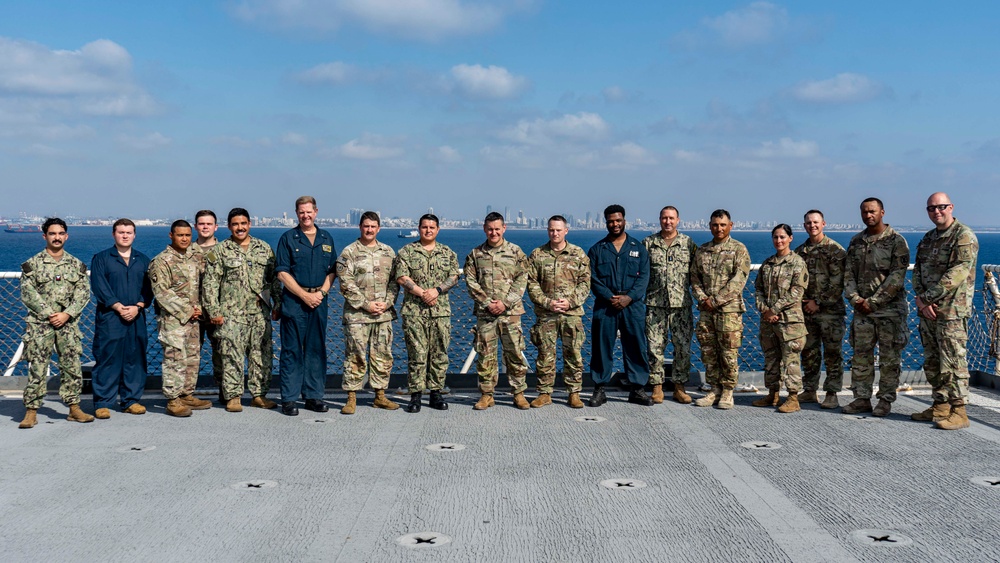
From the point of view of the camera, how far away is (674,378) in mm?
6641

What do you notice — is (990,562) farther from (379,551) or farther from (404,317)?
(404,317)

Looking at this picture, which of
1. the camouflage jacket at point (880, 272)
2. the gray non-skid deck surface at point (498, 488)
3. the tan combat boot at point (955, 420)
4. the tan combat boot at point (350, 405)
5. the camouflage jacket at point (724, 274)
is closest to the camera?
the gray non-skid deck surface at point (498, 488)

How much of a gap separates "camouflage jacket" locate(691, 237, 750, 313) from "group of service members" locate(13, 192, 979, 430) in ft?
0.04

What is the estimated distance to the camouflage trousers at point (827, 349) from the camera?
20.7ft

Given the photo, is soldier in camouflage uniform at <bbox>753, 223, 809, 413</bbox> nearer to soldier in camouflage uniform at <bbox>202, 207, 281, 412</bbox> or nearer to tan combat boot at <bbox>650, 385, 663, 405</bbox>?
tan combat boot at <bbox>650, 385, 663, 405</bbox>

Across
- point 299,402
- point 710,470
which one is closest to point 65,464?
point 299,402

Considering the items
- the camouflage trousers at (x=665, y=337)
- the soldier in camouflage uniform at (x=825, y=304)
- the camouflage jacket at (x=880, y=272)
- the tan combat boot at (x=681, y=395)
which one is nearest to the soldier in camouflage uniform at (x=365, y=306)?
the camouflage trousers at (x=665, y=337)

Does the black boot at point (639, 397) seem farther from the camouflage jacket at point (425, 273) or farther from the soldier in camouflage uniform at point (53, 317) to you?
the soldier in camouflage uniform at point (53, 317)

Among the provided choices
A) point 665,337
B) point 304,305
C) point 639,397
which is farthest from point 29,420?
point 665,337

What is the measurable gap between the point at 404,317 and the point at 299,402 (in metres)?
1.26

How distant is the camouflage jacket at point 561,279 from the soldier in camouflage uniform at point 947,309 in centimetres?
261

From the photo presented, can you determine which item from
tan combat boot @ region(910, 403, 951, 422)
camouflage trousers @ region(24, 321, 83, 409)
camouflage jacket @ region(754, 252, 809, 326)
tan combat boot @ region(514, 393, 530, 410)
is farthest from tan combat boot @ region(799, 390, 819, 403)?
camouflage trousers @ region(24, 321, 83, 409)

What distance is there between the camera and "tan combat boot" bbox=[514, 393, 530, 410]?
638cm

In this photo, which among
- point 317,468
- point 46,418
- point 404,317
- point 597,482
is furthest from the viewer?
point 404,317
